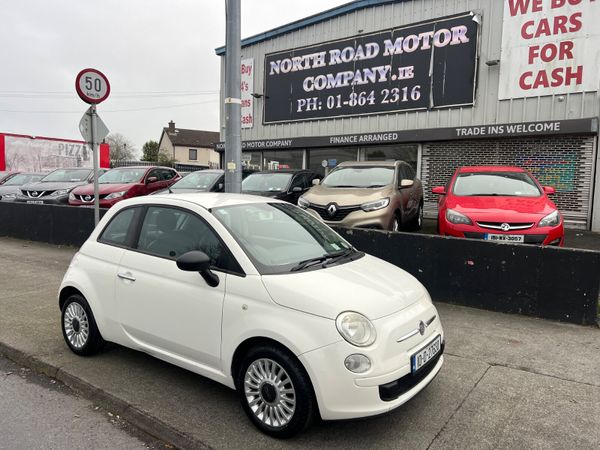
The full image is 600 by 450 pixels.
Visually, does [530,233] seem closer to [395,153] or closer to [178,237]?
[178,237]

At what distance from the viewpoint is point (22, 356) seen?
14.1 feet

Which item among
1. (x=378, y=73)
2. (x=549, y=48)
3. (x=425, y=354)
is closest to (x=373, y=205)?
(x=425, y=354)

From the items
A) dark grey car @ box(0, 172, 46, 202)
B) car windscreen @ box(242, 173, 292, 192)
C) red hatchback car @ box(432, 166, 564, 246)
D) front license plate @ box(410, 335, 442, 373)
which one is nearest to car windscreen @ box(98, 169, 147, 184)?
car windscreen @ box(242, 173, 292, 192)

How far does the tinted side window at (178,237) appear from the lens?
11.0ft

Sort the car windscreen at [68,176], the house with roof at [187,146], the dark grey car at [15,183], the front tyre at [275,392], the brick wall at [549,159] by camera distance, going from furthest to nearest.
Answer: the house with roof at [187,146] < the dark grey car at [15,183] < the car windscreen at [68,176] < the brick wall at [549,159] < the front tyre at [275,392]

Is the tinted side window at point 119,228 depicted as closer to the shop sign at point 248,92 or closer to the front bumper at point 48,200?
the front bumper at point 48,200

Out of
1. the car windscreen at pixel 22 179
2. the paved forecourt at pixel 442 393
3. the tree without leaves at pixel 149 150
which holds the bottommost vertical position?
the paved forecourt at pixel 442 393

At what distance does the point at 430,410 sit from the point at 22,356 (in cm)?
366

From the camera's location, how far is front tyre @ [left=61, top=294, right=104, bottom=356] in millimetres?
4168

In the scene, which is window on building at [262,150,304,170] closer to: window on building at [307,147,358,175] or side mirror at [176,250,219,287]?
window on building at [307,147,358,175]

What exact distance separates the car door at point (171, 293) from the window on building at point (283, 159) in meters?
13.3

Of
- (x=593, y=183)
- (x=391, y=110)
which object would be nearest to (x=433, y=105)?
(x=391, y=110)

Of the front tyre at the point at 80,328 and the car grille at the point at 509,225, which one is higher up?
the car grille at the point at 509,225

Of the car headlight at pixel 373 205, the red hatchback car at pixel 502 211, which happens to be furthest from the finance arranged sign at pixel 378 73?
the car headlight at pixel 373 205
